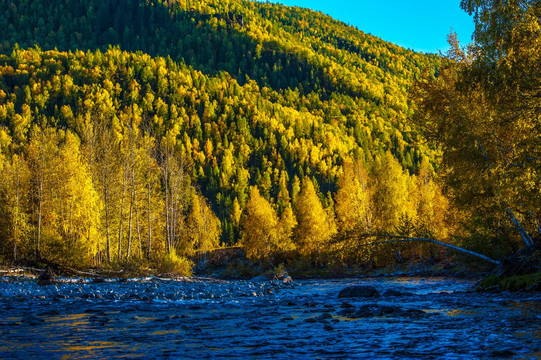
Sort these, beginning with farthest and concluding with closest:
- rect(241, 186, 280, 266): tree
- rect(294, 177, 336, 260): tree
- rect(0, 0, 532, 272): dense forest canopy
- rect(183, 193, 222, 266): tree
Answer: rect(183, 193, 222, 266): tree < rect(241, 186, 280, 266): tree < rect(294, 177, 336, 260): tree < rect(0, 0, 532, 272): dense forest canopy

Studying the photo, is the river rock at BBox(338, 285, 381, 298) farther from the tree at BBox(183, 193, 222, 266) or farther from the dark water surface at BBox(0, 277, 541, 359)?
the tree at BBox(183, 193, 222, 266)

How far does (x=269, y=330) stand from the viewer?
8.80m

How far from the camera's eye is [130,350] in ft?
22.1

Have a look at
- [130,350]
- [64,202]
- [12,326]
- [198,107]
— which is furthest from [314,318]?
[198,107]

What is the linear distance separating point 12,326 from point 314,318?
265 inches

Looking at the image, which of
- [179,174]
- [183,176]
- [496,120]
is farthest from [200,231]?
[496,120]

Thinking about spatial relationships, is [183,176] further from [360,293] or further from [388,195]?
[360,293]

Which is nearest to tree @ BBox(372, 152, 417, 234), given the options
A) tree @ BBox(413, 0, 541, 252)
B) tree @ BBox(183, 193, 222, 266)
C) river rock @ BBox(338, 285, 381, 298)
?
tree @ BBox(183, 193, 222, 266)

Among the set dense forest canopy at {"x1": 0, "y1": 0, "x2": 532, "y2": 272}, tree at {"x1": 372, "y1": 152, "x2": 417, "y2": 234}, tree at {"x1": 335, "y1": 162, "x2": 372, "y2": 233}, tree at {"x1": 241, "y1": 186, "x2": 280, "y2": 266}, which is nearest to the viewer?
dense forest canopy at {"x1": 0, "y1": 0, "x2": 532, "y2": 272}

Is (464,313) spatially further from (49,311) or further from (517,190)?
(49,311)

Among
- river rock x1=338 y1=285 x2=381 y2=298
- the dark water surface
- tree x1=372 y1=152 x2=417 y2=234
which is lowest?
river rock x1=338 y1=285 x2=381 y2=298

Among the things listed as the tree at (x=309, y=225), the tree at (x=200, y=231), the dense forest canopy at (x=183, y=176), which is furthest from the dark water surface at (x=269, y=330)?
the tree at (x=200, y=231)

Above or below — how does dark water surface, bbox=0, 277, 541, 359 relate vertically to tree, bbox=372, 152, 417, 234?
below

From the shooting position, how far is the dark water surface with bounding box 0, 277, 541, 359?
20.9 ft
